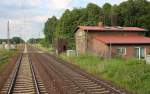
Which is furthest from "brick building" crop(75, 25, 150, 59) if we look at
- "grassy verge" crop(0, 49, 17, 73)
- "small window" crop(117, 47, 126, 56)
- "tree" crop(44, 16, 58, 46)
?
"tree" crop(44, 16, 58, 46)

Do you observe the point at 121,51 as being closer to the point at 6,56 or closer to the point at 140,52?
the point at 140,52

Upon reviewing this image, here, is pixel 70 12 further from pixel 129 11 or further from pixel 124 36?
pixel 124 36

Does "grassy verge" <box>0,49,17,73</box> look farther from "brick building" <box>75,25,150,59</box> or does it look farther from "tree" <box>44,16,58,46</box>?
"tree" <box>44,16,58,46</box>

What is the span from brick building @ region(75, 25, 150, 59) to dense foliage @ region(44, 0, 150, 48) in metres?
18.2

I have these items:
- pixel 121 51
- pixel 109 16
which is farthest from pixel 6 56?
pixel 109 16

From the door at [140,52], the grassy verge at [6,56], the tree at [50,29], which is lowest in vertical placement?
the grassy verge at [6,56]

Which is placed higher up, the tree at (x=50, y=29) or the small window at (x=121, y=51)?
the tree at (x=50, y=29)

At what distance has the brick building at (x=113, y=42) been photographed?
153 ft

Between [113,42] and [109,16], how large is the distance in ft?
126

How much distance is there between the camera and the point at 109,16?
8400cm

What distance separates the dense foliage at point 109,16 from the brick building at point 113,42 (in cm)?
1822

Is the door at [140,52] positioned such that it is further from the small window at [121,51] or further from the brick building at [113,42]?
the small window at [121,51]

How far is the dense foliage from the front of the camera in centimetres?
7921

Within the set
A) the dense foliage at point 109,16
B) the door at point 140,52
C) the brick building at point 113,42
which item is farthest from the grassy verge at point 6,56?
the door at point 140,52
